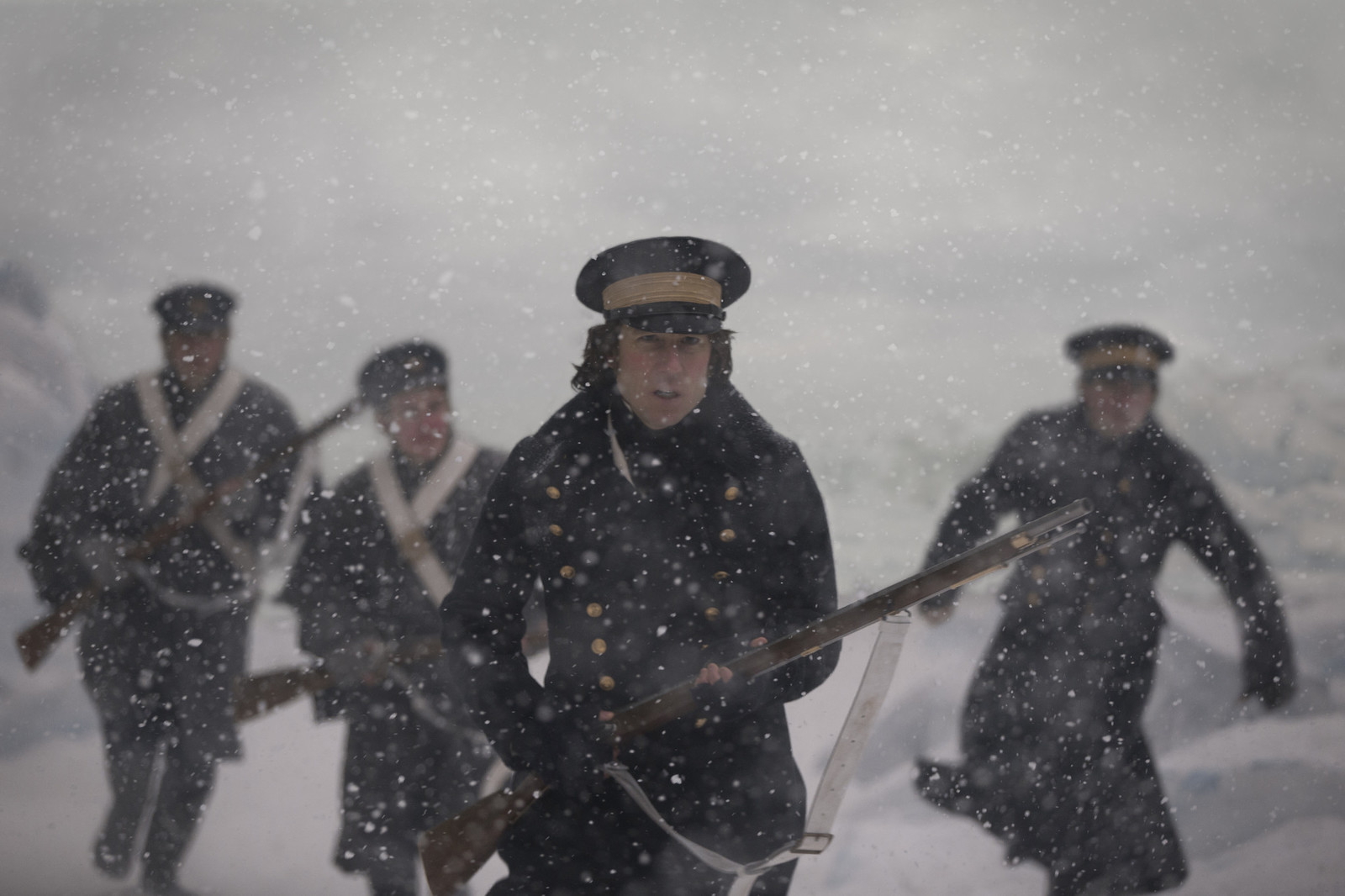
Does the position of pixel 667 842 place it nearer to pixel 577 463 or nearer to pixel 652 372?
pixel 577 463

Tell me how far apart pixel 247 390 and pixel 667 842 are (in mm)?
2883

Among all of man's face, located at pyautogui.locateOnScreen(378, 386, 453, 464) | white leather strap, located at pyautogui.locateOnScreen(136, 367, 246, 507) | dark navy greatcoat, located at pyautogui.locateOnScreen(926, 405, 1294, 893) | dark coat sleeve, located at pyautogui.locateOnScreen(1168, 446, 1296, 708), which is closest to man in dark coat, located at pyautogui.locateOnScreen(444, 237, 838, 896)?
dark navy greatcoat, located at pyautogui.locateOnScreen(926, 405, 1294, 893)

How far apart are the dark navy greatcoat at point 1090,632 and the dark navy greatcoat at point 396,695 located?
1.62 metres

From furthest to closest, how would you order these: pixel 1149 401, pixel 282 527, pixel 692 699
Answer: pixel 282 527
pixel 1149 401
pixel 692 699

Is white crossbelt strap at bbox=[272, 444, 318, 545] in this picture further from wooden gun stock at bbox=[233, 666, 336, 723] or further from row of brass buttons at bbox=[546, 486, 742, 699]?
row of brass buttons at bbox=[546, 486, 742, 699]

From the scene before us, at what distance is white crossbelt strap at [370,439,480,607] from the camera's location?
162 inches

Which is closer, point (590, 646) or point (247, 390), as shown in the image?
point (590, 646)

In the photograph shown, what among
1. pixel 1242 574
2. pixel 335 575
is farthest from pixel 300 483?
pixel 1242 574

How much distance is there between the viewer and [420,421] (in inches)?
166

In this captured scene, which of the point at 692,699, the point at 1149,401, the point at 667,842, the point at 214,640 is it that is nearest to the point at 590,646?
the point at 692,699

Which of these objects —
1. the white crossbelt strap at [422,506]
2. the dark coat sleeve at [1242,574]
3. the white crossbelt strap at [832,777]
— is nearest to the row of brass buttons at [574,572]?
the white crossbelt strap at [832,777]

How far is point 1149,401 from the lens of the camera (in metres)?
3.98

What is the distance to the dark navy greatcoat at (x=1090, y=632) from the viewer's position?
3.91 m

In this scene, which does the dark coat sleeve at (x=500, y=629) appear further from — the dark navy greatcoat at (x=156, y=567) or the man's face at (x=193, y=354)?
the man's face at (x=193, y=354)
